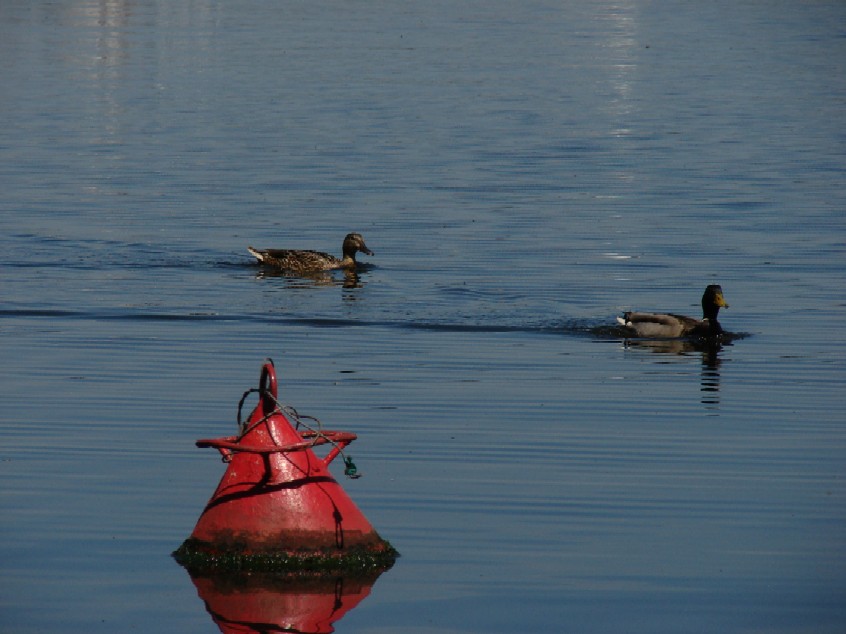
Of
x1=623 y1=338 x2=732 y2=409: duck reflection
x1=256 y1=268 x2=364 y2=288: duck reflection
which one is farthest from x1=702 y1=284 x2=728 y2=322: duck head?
x1=256 y1=268 x2=364 y2=288: duck reflection

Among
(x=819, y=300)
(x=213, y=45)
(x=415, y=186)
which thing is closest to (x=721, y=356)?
(x=819, y=300)

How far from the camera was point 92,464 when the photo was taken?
12.1m

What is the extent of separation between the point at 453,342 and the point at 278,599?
9.24 meters

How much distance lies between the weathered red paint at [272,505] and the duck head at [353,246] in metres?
14.6

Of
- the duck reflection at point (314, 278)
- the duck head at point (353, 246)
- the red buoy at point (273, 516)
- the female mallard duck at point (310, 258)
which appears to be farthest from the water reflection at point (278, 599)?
the duck head at point (353, 246)

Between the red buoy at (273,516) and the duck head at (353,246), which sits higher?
the duck head at (353,246)

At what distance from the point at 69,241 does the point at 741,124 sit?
2362cm

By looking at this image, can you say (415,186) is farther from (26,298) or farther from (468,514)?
(468,514)

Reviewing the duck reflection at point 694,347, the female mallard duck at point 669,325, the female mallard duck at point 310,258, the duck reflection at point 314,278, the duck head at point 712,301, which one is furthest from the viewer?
the female mallard duck at point 310,258

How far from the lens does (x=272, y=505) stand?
9.84 metres

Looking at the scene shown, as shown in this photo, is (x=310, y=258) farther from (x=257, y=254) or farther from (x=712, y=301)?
(x=712, y=301)

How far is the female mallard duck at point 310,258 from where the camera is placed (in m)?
23.6

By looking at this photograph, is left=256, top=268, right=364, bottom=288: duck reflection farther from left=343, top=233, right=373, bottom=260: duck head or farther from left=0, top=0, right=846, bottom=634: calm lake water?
left=343, top=233, right=373, bottom=260: duck head

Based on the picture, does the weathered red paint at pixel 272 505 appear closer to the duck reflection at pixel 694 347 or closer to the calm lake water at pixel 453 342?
the calm lake water at pixel 453 342
